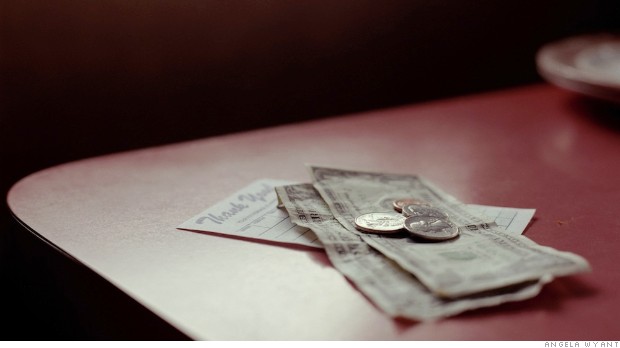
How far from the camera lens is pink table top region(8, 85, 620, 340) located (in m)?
0.55

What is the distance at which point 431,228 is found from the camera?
677mm

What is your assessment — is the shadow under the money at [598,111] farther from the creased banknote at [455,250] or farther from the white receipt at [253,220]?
the white receipt at [253,220]

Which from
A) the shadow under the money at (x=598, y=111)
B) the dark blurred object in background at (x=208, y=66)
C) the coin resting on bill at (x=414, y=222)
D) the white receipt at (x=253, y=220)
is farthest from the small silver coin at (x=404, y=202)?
the shadow under the money at (x=598, y=111)

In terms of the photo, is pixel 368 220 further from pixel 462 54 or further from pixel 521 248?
pixel 462 54

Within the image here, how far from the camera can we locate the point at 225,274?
62 centimetres

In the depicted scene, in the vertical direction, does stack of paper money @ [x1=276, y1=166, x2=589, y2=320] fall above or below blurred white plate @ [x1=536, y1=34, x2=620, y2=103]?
below

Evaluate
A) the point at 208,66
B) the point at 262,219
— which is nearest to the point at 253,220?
the point at 262,219

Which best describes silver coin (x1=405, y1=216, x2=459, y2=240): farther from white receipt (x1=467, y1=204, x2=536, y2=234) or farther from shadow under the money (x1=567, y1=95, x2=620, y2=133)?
shadow under the money (x1=567, y1=95, x2=620, y2=133)

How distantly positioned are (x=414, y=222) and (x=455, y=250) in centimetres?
6

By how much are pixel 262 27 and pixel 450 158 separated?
0.43 meters

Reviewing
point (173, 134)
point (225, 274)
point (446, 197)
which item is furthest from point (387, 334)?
point (173, 134)

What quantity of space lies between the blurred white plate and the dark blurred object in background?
187mm

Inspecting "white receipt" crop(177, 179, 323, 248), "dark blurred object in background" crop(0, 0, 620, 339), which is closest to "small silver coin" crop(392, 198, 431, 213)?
"white receipt" crop(177, 179, 323, 248)

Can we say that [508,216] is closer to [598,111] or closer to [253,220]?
[253,220]
